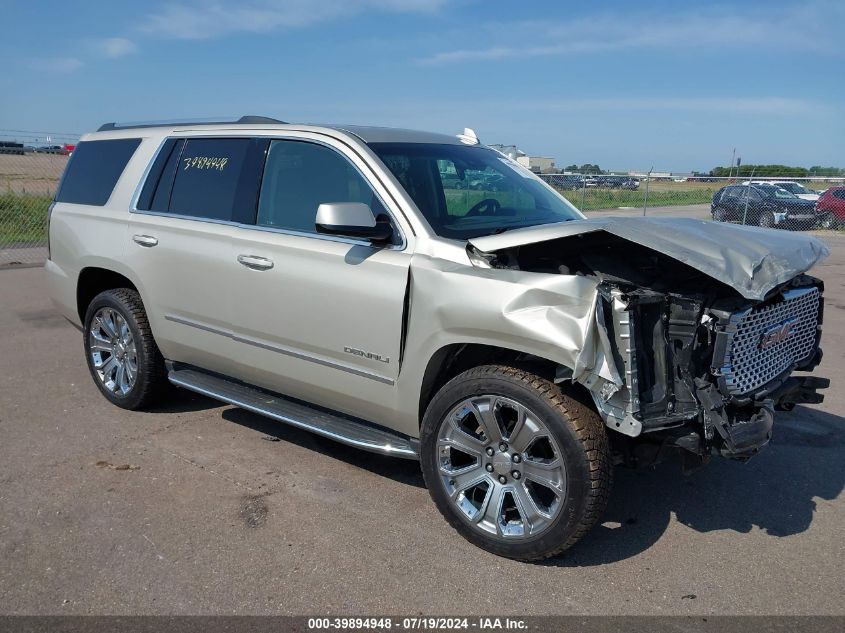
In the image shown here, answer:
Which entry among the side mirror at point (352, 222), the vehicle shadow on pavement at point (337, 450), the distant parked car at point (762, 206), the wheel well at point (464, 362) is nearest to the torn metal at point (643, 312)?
the wheel well at point (464, 362)

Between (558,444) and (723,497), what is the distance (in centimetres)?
151

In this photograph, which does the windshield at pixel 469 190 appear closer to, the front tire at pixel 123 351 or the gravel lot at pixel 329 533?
the gravel lot at pixel 329 533

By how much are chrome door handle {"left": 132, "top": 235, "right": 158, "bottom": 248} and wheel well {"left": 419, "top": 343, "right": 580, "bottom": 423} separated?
7.36ft

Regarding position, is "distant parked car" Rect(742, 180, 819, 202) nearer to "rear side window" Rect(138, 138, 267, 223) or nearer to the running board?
"rear side window" Rect(138, 138, 267, 223)

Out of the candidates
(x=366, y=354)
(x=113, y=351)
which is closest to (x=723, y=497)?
(x=366, y=354)

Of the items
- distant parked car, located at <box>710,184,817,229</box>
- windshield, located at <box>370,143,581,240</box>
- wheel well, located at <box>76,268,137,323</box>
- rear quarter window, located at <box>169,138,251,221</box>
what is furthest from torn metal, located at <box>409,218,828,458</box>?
distant parked car, located at <box>710,184,817,229</box>

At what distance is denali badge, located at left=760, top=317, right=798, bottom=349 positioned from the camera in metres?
3.64

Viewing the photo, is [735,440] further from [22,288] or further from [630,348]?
[22,288]

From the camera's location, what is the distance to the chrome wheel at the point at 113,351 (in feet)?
17.7

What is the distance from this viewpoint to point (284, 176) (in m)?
4.50

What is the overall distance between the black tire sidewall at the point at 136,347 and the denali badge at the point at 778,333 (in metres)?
3.82

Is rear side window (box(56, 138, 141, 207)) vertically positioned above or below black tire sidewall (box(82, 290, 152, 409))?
above

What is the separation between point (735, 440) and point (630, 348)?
0.64 metres

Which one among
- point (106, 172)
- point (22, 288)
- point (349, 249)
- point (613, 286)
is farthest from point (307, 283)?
point (22, 288)
